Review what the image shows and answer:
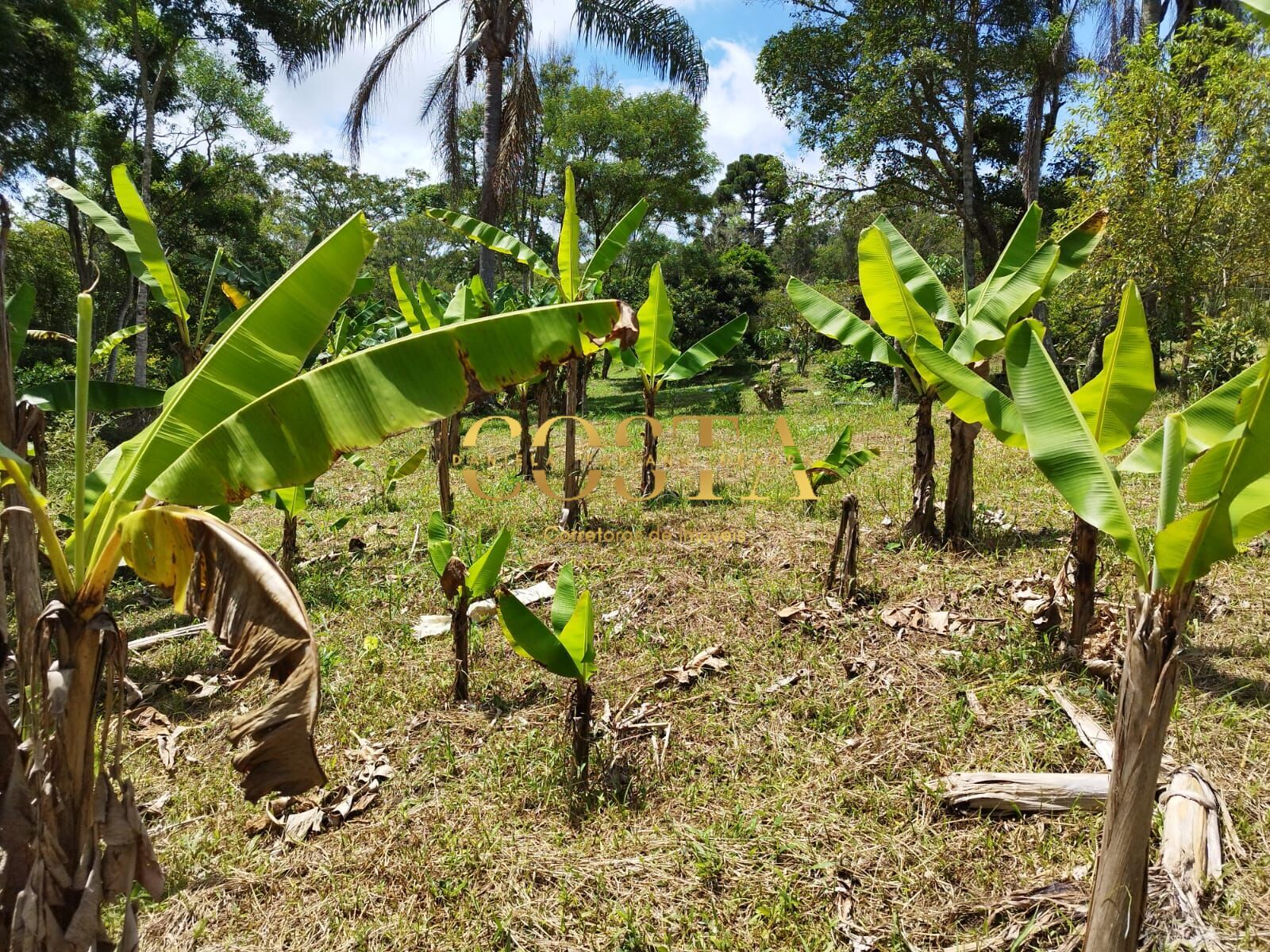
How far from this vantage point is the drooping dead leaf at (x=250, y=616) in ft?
4.89

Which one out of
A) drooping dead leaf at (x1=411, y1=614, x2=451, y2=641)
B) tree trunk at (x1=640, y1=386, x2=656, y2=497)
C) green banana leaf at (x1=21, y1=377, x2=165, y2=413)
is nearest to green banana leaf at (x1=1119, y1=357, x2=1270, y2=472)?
drooping dead leaf at (x1=411, y1=614, x2=451, y2=641)

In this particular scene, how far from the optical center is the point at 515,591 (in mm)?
4793

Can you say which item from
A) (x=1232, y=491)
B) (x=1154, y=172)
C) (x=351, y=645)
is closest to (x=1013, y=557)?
(x=1232, y=491)

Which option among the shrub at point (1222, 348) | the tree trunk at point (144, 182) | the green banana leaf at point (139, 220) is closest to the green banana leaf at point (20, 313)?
the green banana leaf at point (139, 220)

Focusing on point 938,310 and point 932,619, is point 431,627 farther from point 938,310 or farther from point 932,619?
point 938,310

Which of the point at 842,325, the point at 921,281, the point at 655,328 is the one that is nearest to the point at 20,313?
the point at 655,328

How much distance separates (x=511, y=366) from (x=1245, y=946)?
279 cm

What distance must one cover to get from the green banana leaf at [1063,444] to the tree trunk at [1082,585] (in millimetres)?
1326

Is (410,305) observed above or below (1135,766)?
above

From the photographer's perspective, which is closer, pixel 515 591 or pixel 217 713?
pixel 217 713

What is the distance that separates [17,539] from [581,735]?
6.75 ft

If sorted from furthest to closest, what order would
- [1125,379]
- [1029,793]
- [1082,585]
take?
[1082,585] < [1029,793] < [1125,379]

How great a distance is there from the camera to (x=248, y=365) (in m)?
1.97

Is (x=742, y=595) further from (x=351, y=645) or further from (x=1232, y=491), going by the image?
(x=1232, y=491)
